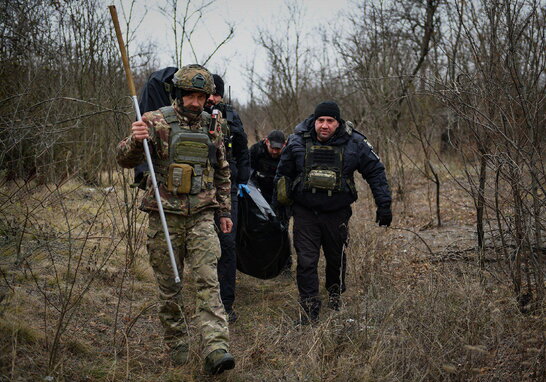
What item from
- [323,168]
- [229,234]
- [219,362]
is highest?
[323,168]

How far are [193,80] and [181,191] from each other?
75cm

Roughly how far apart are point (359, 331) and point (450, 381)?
73 cm

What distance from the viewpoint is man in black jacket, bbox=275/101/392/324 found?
184 inches

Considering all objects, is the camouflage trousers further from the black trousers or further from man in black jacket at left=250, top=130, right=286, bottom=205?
man in black jacket at left=250, top=130, right=286, bottom=205

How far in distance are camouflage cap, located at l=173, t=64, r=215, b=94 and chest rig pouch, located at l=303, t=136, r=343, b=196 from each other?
1465mm

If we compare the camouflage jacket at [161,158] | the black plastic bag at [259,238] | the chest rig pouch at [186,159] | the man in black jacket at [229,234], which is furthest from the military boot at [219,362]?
the black plastic bag at [259,238]

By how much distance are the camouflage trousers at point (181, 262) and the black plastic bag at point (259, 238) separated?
1.67 m

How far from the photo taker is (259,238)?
17.5 feet

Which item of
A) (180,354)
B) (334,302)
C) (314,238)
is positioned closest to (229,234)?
(314,238)

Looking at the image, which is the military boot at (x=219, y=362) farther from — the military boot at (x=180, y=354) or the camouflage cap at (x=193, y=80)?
the camouflage cap at (x=193, y=80)

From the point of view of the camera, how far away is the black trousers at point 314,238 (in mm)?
4676

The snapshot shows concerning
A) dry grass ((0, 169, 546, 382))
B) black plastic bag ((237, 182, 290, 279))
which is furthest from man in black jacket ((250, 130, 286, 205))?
dry grass ((0, 169, 546, 382))

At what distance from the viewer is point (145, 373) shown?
321 cm

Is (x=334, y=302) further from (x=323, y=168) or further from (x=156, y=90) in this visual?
(x=156, y=90)
